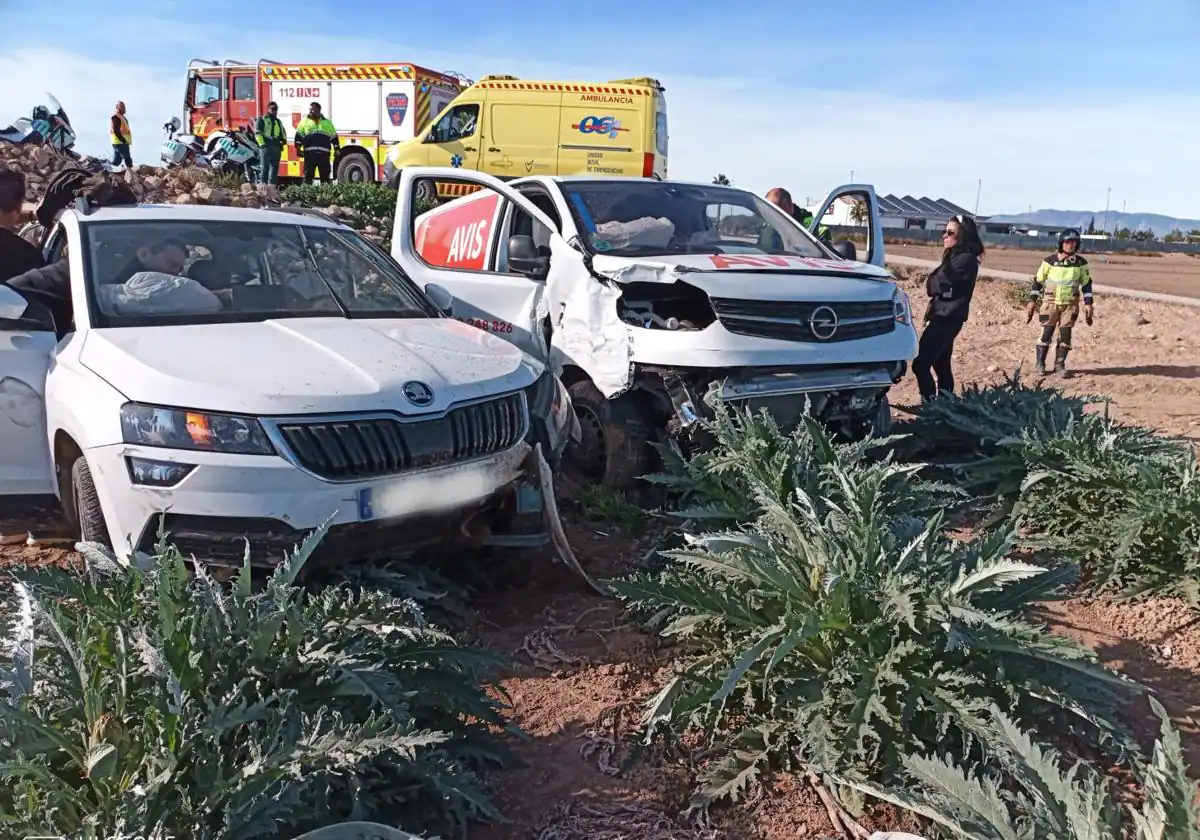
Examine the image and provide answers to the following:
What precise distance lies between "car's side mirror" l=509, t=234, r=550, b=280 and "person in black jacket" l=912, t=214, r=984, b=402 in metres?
3.62

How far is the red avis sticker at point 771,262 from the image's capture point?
17.0ft

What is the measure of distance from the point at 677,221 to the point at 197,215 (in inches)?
105

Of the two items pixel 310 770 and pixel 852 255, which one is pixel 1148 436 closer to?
pixel 852 255

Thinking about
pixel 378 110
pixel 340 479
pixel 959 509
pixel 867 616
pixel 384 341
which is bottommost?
pixel 959 509

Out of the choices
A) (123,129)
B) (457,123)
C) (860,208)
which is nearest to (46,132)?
(123,129)

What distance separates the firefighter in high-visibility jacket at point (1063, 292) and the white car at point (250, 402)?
7922mm

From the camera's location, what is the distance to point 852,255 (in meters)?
6.22

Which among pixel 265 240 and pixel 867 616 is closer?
pixel 867 616

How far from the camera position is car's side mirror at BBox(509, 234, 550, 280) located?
5.50m

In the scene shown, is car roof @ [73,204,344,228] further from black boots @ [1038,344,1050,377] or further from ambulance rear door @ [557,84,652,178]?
ambulance rear door @ [557,84,652,178]

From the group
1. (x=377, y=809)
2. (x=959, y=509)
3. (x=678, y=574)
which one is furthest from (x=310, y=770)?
(x=959, y=509)

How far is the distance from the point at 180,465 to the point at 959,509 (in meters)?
3.94

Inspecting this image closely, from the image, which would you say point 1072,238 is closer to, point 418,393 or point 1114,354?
point 1114,354

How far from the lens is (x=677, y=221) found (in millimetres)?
5879
